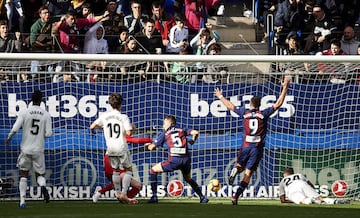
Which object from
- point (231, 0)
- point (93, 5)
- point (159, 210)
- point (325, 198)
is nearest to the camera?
point (159, 210)

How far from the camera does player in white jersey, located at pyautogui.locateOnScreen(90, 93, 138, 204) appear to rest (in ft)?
62.9

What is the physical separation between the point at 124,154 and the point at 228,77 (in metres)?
2.77

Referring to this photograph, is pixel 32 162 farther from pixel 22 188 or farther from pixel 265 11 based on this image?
pixel 265 11

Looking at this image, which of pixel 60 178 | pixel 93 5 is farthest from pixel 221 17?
pixel 60 178

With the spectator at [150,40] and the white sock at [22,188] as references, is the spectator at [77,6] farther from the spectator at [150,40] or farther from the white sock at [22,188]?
the white sock at [22,188]

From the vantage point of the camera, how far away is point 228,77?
2105cm

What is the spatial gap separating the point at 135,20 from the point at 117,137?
15.4ft

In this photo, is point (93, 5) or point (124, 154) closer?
point (124, 154)

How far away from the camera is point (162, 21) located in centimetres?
2373

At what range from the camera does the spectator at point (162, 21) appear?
2330 centimetres

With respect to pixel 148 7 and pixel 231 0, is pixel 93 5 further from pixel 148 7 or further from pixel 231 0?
pixel 231 0

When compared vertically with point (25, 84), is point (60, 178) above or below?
below

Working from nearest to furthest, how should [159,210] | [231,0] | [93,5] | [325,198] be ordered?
[159,210]
[325,198]
[93,5]
[231,0]

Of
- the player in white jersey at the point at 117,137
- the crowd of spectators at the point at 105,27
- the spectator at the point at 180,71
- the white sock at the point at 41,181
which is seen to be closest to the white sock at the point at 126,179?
the player in white jersey at the point at 117,137
